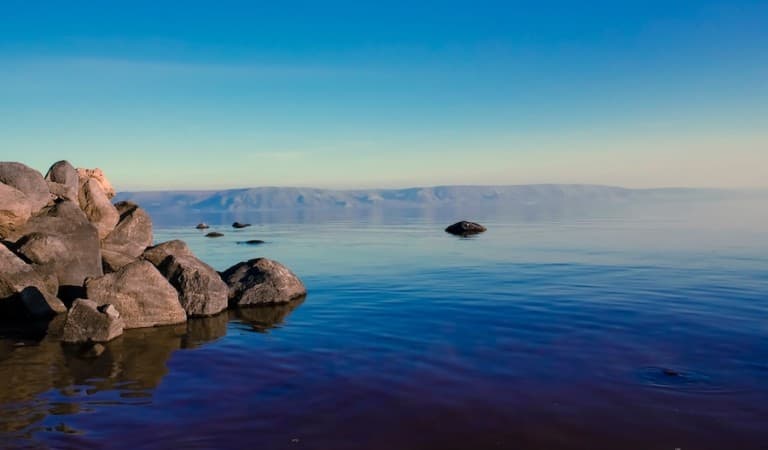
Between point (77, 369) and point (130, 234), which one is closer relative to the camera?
point (77, 369)

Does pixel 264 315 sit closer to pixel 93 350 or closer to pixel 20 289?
pixel 93 350

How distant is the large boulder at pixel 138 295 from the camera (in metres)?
18.4

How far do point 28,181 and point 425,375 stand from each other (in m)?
21.0

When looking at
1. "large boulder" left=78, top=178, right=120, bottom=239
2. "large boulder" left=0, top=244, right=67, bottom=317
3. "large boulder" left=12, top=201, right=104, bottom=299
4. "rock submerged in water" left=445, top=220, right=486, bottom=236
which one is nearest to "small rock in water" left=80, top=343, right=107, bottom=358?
"large boulder" left=0, top=244, right=67, bottom=317

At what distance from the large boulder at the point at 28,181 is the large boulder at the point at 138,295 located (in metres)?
7.72

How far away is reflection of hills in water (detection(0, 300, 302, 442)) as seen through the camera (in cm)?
1131

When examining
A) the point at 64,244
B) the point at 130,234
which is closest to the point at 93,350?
the point at 64,244

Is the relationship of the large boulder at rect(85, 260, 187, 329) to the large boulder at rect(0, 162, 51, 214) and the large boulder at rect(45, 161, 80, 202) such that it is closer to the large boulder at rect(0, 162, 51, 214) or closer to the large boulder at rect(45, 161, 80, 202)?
the large boulder at rect(0, 162, 51, 214)

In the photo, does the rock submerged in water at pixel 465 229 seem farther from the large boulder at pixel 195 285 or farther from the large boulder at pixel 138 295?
the large boulder at pixel 138 295

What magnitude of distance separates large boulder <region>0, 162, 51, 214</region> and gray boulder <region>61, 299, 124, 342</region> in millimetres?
8752

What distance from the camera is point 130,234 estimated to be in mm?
27609

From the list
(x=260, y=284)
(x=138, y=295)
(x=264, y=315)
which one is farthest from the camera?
(x=260, y=284)

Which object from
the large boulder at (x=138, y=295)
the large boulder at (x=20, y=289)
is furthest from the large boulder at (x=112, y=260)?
the large boulder at (x=138, y=295)

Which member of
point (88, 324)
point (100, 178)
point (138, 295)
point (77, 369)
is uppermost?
point (100, 178)
